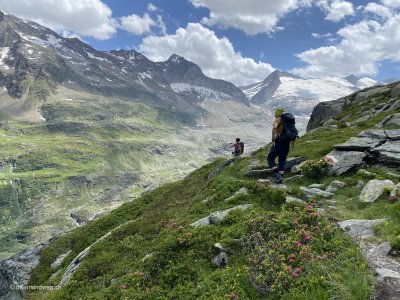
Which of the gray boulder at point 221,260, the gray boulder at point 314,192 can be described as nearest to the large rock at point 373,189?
the gray boulder at point 314,192

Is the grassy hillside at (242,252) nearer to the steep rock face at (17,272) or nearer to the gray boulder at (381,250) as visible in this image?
the gray boulder at (381,250)

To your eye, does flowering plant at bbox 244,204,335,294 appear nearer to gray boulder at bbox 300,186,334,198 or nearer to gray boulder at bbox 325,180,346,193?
gray boulder at bbox 300,186,334,198

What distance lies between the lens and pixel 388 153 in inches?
980

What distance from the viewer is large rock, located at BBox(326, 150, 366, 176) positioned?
24.6m

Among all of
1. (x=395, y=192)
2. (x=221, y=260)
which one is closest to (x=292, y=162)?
(x=395, y=192)

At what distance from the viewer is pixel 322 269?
37.8ft

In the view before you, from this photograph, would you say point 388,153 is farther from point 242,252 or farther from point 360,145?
point 242,252

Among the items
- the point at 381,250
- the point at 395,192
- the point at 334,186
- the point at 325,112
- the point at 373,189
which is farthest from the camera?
the point at 325,112

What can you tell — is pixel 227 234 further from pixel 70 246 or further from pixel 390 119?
pixel 390 119

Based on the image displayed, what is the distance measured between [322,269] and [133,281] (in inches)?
333

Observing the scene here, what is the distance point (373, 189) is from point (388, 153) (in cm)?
572

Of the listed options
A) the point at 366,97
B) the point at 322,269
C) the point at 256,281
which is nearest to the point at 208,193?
the point at 256,281

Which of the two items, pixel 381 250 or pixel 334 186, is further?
pixel 334 186

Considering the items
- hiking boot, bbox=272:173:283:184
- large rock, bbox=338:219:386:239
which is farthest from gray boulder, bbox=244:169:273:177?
large rock, bbox=338:219:386:239
